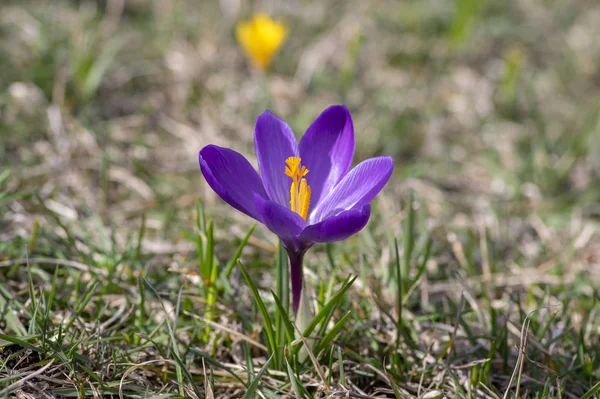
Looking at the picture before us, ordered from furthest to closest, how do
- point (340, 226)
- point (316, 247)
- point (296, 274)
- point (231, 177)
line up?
point (316, 247)
point (296, 274)
point (231, 177)
point (340, 226)

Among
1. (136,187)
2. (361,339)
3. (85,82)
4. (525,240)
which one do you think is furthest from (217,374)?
(85,82)

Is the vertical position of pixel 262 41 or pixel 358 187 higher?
pixel 262 41

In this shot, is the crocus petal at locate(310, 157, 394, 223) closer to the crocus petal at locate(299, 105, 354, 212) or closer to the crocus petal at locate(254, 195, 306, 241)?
the crocus petal at locate(299, 105, 354, 212)

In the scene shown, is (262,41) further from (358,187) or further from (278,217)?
(278,217)

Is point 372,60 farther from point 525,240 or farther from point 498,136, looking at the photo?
point 525,240

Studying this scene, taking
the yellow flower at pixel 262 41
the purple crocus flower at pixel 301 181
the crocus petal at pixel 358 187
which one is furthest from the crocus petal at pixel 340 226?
the yellow flower at pixel 262 41

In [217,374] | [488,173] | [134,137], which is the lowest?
[217,374]

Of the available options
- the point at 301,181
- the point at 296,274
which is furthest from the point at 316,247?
the point at 301,181
